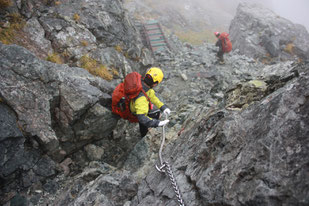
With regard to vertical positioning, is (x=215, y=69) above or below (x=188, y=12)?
above

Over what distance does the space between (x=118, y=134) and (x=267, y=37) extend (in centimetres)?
1818

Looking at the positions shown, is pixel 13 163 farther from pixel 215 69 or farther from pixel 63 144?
pixel 215 69

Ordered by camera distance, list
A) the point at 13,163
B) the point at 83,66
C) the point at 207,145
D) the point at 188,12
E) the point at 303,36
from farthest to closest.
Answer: the point at 188,12
the point at 303,36
the point at 83,66
the point at 13,163
the point at 207,145

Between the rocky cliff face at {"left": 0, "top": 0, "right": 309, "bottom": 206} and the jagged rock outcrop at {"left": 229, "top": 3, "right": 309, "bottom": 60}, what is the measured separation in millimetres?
11417

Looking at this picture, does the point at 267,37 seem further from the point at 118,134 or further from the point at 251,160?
the point at 251,160

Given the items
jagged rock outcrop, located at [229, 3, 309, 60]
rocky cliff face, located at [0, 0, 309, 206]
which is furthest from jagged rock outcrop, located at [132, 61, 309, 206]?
jagged rock outcrop, located at [229, 3, 309, 60]

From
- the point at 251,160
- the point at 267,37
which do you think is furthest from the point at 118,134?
the point at 267,37

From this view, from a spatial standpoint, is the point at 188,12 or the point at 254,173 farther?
the point at 188,12

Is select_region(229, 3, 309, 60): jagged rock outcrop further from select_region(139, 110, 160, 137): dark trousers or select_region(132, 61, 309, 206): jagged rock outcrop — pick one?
select_region(132, 61, 309, 206): jagged rock outcrop

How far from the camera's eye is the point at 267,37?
18.3 m

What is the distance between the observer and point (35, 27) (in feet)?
23.5

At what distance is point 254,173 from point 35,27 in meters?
8.35

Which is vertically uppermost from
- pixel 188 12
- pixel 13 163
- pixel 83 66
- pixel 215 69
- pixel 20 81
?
pixel 20 81

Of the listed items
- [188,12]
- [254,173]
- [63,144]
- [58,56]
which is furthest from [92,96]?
[188,12]
